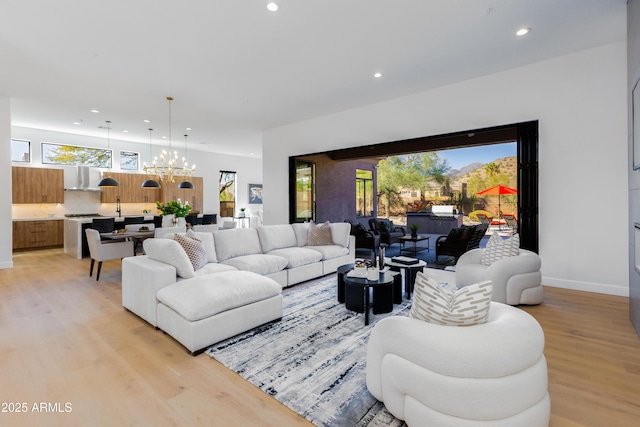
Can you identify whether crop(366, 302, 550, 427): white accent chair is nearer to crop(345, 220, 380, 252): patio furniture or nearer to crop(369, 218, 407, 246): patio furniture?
crop(345, 220, 380, 252): patio furniture

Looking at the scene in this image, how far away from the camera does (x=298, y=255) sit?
188 inches

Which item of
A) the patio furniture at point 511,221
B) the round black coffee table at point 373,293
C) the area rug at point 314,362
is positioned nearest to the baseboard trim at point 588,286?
the area rug at point 314,362

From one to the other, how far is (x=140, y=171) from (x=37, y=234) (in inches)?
126

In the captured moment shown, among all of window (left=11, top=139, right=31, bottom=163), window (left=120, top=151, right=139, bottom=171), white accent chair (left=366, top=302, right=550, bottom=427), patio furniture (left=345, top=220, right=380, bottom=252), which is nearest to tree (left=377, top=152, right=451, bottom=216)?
patio furniture (left=345, top=220, right=380, bottom=252)

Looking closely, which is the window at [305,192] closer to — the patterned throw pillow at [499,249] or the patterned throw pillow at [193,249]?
the patterned throw pillow at [193,249]

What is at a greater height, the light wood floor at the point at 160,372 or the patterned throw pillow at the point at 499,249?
the patterned throw pillow at the point at 499,249

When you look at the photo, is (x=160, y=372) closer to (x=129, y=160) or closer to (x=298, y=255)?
(x=298, y=255)

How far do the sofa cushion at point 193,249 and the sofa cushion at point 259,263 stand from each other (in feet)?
1.64

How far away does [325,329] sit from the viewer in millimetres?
3061

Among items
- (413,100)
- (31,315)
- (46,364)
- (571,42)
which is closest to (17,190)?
(31,315)

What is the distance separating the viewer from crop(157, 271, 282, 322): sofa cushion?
2.63 meters

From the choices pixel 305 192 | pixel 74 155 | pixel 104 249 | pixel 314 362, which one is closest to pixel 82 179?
pixel 74 155

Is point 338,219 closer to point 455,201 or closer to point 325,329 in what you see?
point 455,201

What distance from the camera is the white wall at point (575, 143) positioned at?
4035 mm
